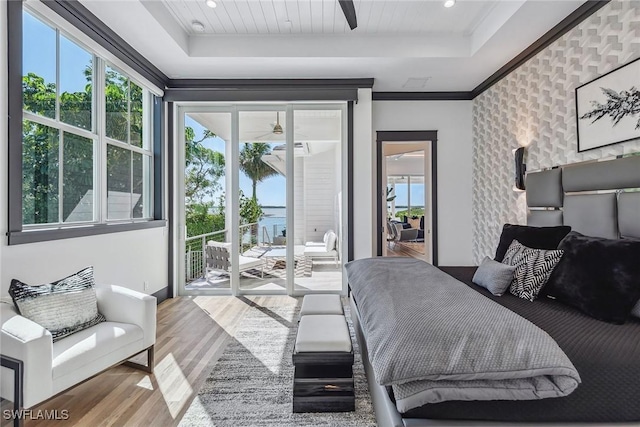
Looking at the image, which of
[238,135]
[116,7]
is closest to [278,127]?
[238,135]

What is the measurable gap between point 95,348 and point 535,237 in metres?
3.25

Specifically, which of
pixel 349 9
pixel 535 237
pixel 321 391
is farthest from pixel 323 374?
pixel 349 9

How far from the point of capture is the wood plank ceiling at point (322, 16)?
10.0ft

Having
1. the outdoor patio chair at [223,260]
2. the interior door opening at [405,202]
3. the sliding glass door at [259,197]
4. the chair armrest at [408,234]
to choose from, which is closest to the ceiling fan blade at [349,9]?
the sliding glass door at [259,197]

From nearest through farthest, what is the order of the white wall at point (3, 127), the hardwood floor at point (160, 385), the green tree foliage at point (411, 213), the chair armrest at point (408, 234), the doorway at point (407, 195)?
1. the hardwood floor at point (160, 385)
2. the white wall at point (3, 127)
3. the doorway at point (407, 195)
4. the chair armrest at point (408, 234)
5. the green tree foliage at point (411, 213)

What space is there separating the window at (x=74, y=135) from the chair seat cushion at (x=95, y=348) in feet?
3.34

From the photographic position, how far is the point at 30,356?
160 centimetres

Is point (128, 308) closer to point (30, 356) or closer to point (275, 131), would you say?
point (30, 356)

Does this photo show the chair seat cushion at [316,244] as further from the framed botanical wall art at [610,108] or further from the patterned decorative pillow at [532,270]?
the framed botanical wall art at [610,108]

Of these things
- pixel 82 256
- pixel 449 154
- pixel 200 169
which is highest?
pixel 449 154

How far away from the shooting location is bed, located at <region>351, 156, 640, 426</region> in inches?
50.0

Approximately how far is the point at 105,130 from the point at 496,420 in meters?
3.82

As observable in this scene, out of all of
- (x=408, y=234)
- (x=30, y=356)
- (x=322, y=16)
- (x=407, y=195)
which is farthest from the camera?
(x=407, y=195)

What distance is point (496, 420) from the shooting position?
1284mm
